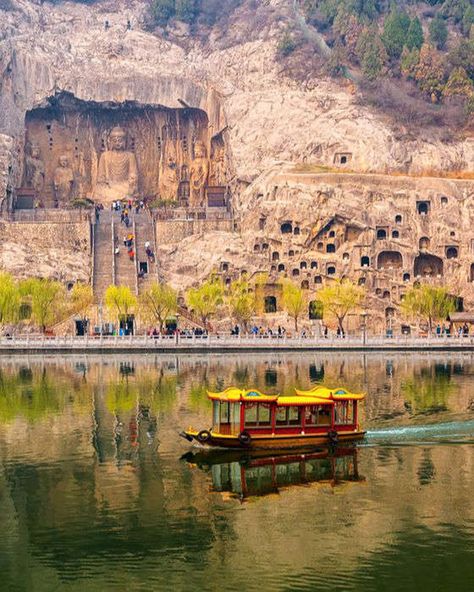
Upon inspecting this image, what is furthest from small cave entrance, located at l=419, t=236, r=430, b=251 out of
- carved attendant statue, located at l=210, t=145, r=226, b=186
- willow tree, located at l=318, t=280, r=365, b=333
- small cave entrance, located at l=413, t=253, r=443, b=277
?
carved attendant statue, located at l=210, t=145, r=226, b=186

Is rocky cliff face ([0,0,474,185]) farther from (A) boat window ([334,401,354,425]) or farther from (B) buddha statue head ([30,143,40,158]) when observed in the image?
(A) boat window ([334,401,354,425])

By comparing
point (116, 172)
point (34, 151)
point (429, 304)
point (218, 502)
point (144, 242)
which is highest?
point (34, 151)

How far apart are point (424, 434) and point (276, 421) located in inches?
227

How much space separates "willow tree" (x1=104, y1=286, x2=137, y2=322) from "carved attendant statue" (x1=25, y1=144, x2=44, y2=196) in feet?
83.5

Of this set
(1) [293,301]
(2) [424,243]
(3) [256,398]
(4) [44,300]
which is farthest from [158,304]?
(3) [256,398]

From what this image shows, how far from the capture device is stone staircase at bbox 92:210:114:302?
91562mm

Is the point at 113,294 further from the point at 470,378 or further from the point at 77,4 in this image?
the point at 77,4

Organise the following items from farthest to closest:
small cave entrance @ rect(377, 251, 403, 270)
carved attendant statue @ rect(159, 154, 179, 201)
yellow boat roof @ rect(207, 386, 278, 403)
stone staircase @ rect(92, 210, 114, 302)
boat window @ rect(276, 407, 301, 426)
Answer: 1. carved attendant statue @ rect(159, 154, 179, 201)
2. small cave entrance @ rect(377, 251, 403, 270)
3. stone staircase @ rect(92, 210, 114, 302)
4. boat window @ rect(276, 407, 301, 426)
5. yellow boat roof @ rect(207, 386, 278, 403)

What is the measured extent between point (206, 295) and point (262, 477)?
51.4 metres

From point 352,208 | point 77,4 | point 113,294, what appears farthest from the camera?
point 77,4

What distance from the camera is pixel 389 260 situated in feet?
308

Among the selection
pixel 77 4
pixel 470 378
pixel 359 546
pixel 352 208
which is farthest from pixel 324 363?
pixel 77 4

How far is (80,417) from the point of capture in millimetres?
48688

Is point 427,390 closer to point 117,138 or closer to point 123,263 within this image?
point 123,263
